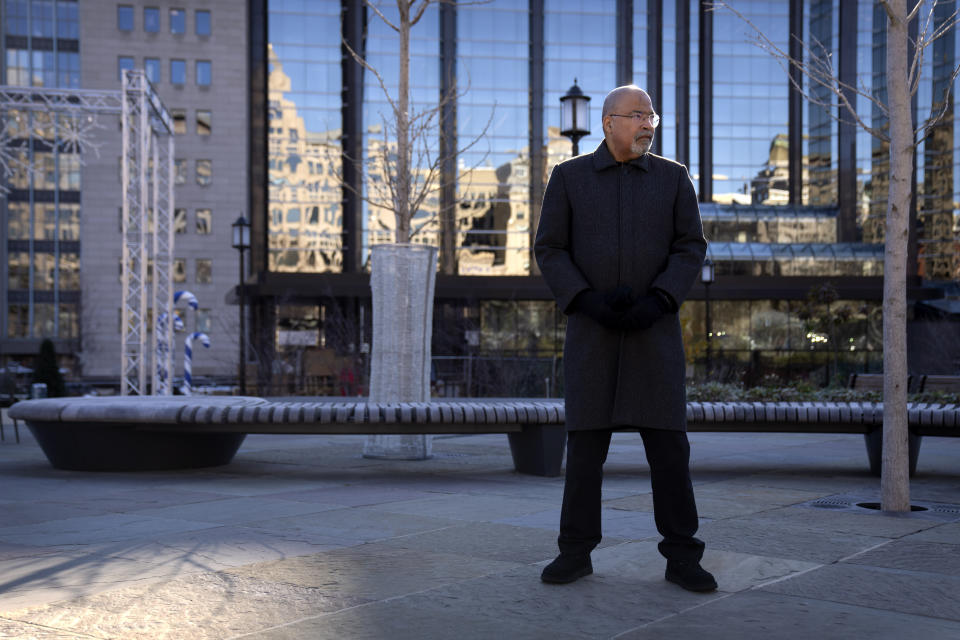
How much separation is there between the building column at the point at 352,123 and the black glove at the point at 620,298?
45887 mm

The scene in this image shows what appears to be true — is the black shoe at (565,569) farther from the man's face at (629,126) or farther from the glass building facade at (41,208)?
the glass building facade at (41,208)

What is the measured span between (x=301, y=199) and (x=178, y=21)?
19100mm

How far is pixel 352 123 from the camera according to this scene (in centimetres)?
4978

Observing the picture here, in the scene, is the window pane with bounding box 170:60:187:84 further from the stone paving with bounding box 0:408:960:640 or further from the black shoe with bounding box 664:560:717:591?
the black shoe with bounding box 664:560:717:591

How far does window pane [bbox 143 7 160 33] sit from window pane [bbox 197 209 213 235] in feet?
35.8

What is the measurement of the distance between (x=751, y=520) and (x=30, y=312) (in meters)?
68.9

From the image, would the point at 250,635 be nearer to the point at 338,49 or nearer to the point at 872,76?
the point at 338,49

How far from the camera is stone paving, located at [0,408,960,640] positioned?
3.62 meters

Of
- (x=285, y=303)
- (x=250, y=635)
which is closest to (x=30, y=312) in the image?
(x=285, y=303)

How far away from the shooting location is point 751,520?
6.09 meters

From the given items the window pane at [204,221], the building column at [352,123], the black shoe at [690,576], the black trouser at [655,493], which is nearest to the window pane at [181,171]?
the window pane at [204,221]

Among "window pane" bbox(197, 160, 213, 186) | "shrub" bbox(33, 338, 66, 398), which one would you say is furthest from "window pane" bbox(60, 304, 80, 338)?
"shrub" bbox(33, 338, 66, 398)

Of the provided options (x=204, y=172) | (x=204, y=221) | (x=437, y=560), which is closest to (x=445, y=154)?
(x=204, y=172)

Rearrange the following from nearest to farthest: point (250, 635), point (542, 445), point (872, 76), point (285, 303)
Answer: point (250, 635), point (542, 445), point (285, 303), point (872, 76)
